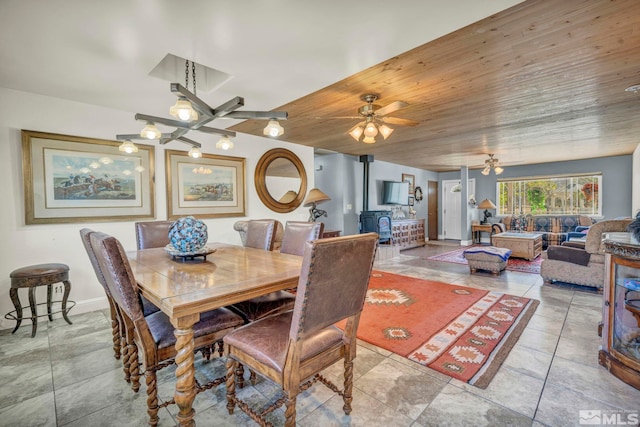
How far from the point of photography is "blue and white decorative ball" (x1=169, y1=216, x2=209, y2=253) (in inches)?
83.1

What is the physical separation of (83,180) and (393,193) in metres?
6.34

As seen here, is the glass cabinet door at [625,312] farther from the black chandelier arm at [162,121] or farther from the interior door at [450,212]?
the interior door at [450,212]

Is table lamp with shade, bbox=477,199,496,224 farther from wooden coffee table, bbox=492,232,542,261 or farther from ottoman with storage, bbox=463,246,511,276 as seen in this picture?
ottoman with storage, bbox=463,246,511,276

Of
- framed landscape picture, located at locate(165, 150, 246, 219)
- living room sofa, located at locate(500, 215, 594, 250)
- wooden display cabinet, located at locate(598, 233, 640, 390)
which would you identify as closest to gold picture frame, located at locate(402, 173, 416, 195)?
living room sofa, located at locate(500, 215, 594, 250)

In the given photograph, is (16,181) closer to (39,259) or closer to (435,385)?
(39,259)

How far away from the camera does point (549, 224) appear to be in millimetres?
7234

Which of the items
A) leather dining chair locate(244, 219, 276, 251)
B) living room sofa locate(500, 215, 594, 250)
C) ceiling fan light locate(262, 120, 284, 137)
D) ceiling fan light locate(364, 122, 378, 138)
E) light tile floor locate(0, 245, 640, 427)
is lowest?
light tile floor locate(0, 245, 640, 427)

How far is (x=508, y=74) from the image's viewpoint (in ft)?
8.23

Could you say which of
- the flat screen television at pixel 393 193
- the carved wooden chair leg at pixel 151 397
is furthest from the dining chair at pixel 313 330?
the flat screen television at pixel 393 193

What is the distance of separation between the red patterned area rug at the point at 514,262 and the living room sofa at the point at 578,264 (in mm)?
925

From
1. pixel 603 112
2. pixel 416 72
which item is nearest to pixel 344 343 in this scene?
pixel 416 72

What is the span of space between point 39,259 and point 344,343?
136 inches

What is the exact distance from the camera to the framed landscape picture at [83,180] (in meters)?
2.92

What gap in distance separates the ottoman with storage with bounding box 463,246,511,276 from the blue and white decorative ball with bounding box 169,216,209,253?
442 cm
